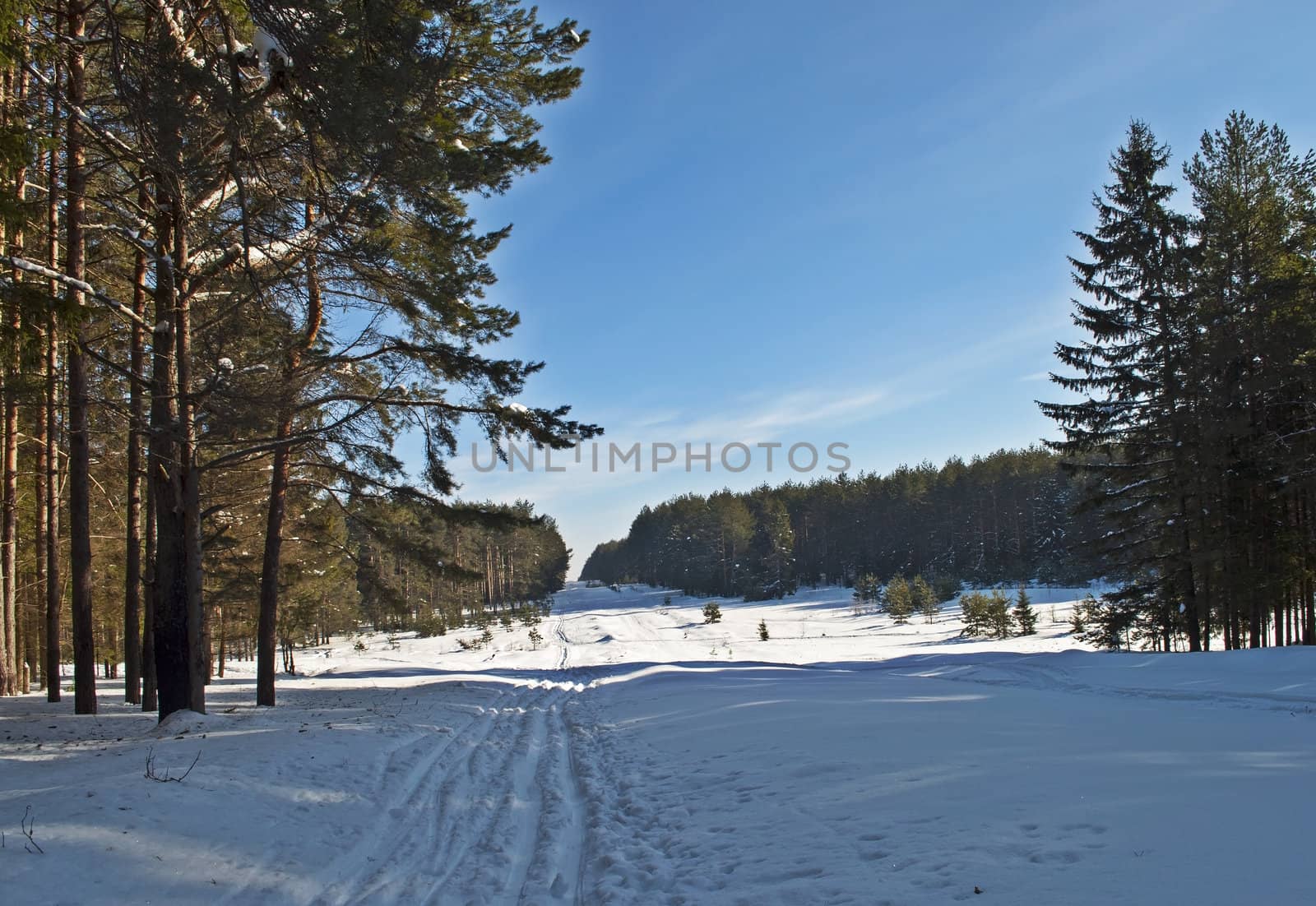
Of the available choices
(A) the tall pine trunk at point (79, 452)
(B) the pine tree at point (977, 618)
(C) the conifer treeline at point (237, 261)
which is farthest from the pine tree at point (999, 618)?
(A) the tall pine trunk at point (79, 452)

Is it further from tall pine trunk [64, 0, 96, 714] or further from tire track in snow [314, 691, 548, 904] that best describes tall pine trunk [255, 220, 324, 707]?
tire track in snow [314, 691, 548, 904]

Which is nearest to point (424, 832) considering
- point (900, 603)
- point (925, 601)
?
point (900, 603)

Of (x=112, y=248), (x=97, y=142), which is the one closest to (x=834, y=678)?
(x=97, y=142)

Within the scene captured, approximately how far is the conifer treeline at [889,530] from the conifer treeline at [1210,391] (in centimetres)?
3482

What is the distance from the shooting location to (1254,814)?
436 cm

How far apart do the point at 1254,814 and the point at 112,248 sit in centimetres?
1891

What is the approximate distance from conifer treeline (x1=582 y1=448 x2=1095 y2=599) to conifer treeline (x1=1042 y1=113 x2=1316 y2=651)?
3482cm

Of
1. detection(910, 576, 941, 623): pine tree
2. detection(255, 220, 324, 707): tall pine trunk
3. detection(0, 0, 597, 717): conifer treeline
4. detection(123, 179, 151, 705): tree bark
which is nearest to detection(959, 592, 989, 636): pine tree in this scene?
detection(910, 576, 941, 623): pine tree

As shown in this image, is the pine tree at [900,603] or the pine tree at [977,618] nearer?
the pine tree at [977,618]

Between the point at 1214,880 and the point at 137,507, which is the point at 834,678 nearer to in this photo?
the point at 1214,880

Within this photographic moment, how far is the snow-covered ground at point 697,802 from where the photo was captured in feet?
13.8

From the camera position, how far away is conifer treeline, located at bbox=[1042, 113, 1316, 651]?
1850 cm

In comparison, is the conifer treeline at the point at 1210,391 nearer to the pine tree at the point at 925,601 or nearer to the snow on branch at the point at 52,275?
the snow on branch at the point at 52,275

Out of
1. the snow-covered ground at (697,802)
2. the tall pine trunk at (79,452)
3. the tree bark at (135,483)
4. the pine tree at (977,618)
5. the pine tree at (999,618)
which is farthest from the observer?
the pine tree at (977,618)
